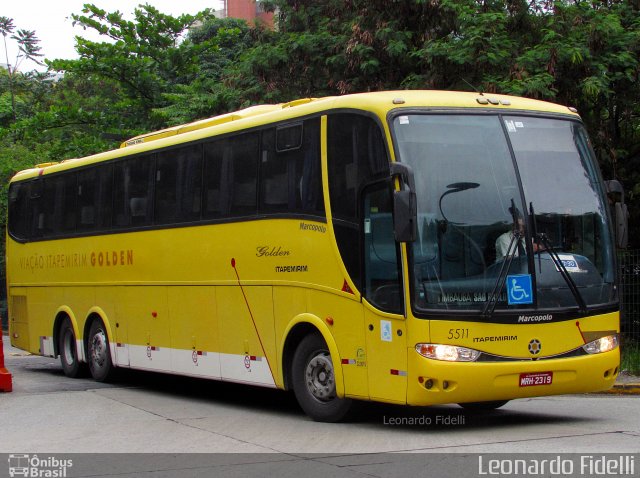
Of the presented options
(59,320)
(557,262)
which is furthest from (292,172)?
(59,320)

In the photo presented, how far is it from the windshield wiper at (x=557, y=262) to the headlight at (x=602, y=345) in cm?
40

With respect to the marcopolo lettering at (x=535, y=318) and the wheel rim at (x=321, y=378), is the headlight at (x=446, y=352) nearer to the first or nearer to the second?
Answer: the marcopolo lettering at (x=535, y=318)

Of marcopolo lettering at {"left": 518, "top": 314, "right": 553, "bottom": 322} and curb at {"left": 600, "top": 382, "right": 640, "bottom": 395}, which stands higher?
marcopolo lettering at {"left": 518, "top": 314, "right": 553, "bottom": 322}

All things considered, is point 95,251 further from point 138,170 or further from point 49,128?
point 49,128

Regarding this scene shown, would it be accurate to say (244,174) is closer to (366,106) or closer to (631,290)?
(366,106)

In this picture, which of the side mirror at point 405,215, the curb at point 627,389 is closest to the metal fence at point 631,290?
the curb at point 627,389

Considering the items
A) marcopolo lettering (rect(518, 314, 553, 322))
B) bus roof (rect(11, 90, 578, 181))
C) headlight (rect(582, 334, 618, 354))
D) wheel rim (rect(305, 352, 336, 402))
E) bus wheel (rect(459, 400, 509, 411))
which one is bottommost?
bus wheel (rect(459, 400, 509, 411))

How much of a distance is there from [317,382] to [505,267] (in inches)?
106

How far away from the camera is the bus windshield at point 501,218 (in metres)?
9.91

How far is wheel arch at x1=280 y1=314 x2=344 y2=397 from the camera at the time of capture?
10828 millimetres

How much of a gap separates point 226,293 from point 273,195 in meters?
1.78

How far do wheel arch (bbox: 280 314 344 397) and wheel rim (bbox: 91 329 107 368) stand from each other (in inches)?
235

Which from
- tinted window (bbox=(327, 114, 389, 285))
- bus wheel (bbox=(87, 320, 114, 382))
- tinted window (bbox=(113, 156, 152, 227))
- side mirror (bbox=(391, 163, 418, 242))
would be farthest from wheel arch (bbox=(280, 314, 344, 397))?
bus wheel (bbox=(87, 320, 114, 382))

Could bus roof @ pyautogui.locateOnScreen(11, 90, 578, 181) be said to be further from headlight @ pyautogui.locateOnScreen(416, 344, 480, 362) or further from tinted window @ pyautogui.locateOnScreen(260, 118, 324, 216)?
headlight @ pyautogui.locateOnScreen(416, 344, 480, 362)
